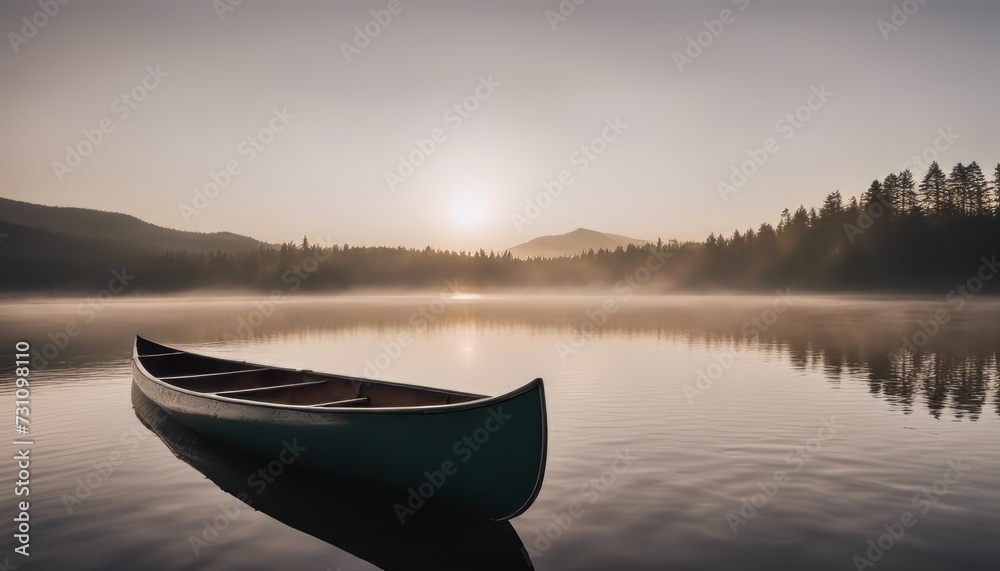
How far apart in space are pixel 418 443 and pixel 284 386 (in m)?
6.36

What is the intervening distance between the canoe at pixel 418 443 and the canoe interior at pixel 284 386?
0.09 m

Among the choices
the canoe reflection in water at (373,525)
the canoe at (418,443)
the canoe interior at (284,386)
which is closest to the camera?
the canoe reflection in water at (373,525)

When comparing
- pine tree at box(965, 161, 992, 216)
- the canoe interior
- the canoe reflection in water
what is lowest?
the canoe reflection in water

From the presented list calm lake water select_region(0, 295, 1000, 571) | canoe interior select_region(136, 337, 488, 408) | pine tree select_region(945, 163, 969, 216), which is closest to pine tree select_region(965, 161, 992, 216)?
pine tree select_region(945, 163, 969, 216)

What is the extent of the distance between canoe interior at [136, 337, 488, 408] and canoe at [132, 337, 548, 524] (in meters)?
0.09

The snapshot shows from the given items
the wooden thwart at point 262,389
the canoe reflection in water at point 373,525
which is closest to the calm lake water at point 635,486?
the canoe reflection in water at point 373,525

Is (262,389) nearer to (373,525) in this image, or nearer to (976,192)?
(373,525)

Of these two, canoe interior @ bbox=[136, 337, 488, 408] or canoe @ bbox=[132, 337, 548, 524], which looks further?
canoe interior @ bbox=[136, 337, 488, 408]

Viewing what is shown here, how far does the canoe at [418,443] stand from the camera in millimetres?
7746

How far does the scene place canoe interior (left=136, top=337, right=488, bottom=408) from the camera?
11.8 metres

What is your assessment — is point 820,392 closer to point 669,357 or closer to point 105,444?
point 669,357

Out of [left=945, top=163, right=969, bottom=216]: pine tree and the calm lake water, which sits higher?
[left=945, top=163, right=969, bottom=216]: pine tree

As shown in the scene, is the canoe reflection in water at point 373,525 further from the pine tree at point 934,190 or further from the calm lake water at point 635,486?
the pine tree at point 934,190

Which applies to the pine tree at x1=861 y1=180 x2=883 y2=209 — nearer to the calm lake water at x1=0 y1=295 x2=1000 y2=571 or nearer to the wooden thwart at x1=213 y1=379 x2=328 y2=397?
the calm lake water at x1=0 y1=295 x2=1000 y2=571
